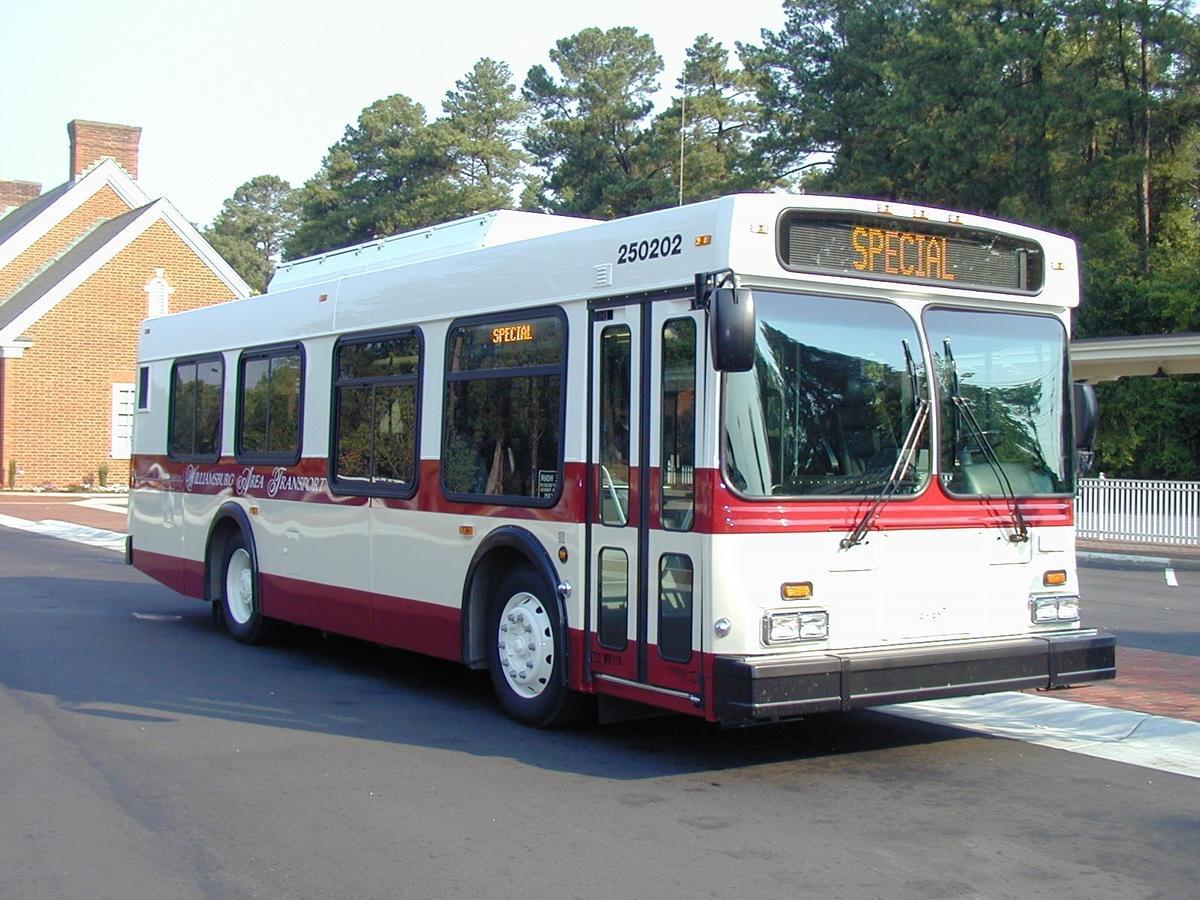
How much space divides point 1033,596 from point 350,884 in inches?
167

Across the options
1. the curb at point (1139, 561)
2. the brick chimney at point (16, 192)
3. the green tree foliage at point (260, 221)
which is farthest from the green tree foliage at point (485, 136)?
the green tree foliage at point (260, 221)

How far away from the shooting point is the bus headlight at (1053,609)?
774cm

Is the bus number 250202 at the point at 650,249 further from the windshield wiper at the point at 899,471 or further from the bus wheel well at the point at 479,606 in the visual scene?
the bus wheel well at the point at 479,606

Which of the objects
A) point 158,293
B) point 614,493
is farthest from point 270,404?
point 158,293

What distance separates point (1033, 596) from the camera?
7746 millimetres

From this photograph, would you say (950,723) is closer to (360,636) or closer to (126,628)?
(360,636)

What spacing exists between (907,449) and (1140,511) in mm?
18751

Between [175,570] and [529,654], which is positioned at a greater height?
[175,570]

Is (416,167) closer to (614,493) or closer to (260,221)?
(614,493)

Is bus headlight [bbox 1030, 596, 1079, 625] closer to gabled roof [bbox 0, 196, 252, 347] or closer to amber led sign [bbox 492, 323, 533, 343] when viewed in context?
amber led sign [bbox 492, 323, 533, 343]

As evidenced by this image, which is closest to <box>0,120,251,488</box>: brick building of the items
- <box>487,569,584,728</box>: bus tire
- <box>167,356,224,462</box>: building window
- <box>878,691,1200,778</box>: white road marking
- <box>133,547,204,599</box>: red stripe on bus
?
<box>133,547,204,599</box>: red stripe on bus

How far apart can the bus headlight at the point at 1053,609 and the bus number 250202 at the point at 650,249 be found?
286cm

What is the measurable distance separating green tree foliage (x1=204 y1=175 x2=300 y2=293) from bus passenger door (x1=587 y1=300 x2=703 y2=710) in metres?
100

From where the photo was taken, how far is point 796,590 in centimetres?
693
